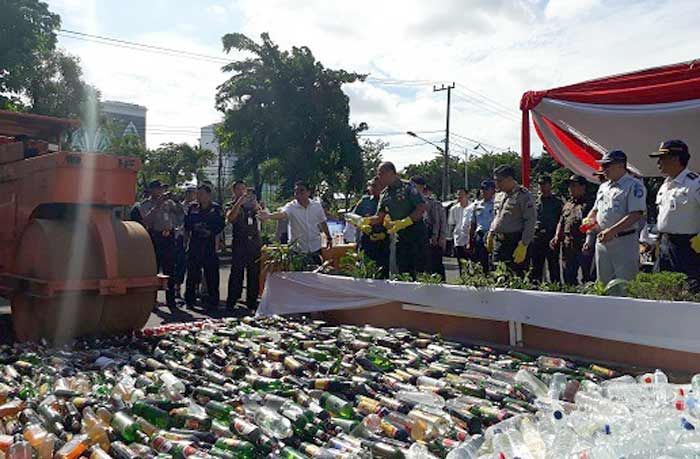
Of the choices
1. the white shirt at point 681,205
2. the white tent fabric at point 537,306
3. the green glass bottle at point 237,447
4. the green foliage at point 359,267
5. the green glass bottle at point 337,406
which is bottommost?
the green glass bottle at point 237,447

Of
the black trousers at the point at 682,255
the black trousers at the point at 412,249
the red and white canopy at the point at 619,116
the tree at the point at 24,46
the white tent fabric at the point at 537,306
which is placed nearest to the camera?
the white tent fabric at the point at 537,306

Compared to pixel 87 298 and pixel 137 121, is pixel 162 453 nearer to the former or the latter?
pixel 87 298

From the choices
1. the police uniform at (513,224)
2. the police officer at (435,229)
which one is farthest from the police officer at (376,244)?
the police officer at (435,229)

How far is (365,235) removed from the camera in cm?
792

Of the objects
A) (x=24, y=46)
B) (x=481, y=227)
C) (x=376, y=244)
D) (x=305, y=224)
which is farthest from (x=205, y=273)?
(x=24, y=46)

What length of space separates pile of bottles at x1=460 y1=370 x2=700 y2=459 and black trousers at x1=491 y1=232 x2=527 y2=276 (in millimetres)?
3232

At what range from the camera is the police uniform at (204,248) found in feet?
31.0

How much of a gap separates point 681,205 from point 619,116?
72.6 inches

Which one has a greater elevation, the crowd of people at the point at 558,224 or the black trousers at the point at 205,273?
the crowd of people at the point at 558,224

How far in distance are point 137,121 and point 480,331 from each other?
100399 mm

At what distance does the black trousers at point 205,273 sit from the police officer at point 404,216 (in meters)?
3.20

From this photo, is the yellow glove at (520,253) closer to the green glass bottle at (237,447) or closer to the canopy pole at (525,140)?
the canopy pole at (525,140)

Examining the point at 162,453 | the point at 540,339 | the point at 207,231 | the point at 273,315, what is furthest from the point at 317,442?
the point at 207,231

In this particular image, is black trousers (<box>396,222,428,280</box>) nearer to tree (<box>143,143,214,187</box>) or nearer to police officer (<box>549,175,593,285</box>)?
police officer (<box>549,175,593,285</box>)
